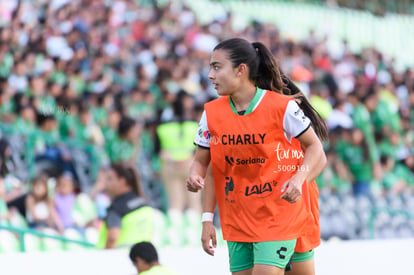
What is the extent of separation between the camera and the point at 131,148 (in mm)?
9672

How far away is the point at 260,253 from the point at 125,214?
2.95 m

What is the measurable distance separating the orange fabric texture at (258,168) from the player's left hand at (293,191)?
19 cm

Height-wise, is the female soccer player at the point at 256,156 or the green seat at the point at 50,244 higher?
the female soccer player at the point at 256,156

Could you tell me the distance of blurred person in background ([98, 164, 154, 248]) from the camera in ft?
23.1

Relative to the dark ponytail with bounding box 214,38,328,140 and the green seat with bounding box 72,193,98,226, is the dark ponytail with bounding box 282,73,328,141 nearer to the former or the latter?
the dark ponytail with bounding box 214,38,328,140

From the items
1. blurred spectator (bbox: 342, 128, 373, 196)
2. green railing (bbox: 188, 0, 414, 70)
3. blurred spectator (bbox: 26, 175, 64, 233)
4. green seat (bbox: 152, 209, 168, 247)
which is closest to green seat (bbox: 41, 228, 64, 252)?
blurred spectator (bbox: 26, 175, 64, 233)

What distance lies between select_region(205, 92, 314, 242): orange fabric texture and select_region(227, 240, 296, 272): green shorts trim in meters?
0.04

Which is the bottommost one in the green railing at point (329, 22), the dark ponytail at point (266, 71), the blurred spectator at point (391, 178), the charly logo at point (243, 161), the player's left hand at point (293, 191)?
the blurred spectator at point (391, 178)

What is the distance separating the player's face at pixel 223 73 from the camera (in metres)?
4.32

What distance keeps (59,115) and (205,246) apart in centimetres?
568

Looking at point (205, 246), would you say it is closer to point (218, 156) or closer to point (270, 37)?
point (218, 156)

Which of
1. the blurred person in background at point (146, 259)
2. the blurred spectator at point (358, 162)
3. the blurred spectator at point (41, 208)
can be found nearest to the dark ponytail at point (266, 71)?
the blurred person in background at point (146, 259)

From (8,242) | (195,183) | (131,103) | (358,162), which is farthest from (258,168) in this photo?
A: (358,162)

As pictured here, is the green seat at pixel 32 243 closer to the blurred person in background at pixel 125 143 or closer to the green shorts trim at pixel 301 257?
the blurred person in background at pixel 125 143
